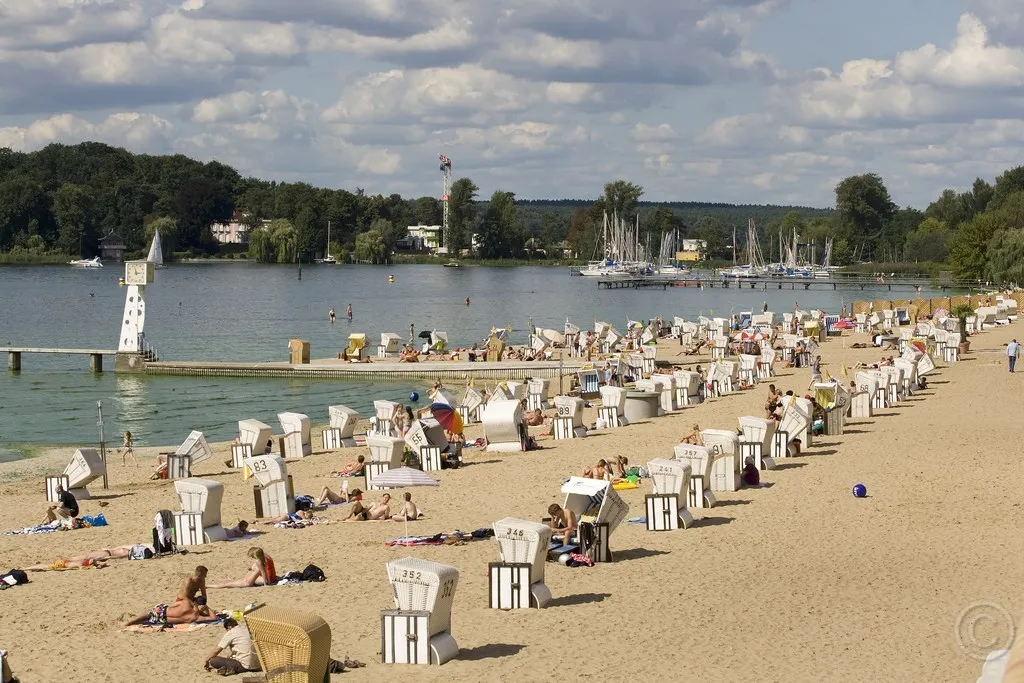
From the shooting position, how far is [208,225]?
15925 centimetres

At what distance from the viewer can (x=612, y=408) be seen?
24188mm

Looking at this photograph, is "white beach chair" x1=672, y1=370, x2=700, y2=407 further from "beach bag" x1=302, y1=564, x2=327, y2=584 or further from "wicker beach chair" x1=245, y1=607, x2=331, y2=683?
"wicker beach chair" x1=245, y1=607, x2=331, y2=683

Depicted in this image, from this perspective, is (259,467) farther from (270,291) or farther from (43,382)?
(270,291)

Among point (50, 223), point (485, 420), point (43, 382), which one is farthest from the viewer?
point (50, 223)

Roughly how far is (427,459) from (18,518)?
18.8ft

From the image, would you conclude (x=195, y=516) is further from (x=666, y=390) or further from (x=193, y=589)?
(x=666, y=390)

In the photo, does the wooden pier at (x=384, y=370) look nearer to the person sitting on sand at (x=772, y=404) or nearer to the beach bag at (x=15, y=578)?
the person sitting on sand at (x=772, y=404)

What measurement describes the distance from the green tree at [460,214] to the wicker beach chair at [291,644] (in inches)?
5915

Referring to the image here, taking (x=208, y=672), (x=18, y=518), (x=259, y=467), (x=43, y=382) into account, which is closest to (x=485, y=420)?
(x=259, y=467)

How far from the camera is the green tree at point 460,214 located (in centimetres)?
15850

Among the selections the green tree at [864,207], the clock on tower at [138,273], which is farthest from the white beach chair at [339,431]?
the green tree at [864,207]

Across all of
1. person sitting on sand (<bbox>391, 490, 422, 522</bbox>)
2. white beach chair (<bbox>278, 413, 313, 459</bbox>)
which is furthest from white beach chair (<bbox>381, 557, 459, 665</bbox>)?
white beach chair (<bbox>278, 413, 313, 459</bbox>)

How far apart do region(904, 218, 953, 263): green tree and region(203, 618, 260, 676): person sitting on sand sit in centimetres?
12138

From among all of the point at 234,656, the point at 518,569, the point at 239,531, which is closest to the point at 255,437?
the point at 239,531
